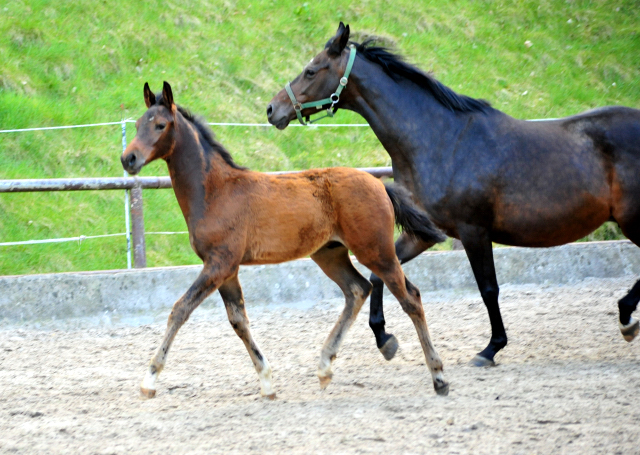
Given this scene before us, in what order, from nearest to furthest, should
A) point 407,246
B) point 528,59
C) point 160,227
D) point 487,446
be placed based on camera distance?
point 487,446, point 407,246, point 160,227, point 528,59

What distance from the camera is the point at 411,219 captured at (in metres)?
4.05

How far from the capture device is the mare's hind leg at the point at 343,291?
3904mm

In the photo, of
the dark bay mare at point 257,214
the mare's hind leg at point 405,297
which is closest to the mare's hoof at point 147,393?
the dark bay mare at point 257,214

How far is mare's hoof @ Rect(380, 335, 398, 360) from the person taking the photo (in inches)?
176

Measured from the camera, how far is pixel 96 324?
574cm

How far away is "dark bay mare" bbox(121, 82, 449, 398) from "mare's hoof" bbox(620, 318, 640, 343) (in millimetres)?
1767

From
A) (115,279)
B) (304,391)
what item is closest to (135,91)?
(115,279)

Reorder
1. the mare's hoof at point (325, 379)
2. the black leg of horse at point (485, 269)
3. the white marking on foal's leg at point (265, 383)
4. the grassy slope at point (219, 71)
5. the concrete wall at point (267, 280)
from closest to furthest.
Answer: the white marking on foal's leg at point (265, 383), the mare's hoof at point (325, 379), the black leg of horse at point (485, 269), the concrete wall at point (267, 280), the grassy slope at point (219, 71)

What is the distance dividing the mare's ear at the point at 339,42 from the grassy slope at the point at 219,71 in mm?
3675

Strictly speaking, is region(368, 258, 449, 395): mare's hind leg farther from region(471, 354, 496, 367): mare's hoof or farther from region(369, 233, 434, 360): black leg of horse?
region(471, 354, 496, 367): mare's hoof

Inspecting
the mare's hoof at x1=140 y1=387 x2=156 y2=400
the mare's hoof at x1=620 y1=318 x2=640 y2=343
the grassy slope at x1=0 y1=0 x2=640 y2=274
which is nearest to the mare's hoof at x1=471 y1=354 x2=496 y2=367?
the mare's hoof at x1=620 y1=318 x2=640 y2=343

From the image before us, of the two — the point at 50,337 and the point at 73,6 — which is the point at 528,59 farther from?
the point at 50,337

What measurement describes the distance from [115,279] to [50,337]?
73 cm

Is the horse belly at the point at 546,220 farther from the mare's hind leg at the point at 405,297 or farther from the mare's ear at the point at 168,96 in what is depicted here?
the mare's ear at the point at 168,96
